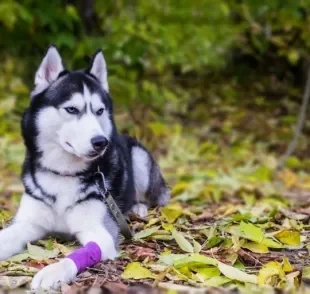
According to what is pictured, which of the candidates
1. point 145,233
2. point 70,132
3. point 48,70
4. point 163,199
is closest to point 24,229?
point 70,132

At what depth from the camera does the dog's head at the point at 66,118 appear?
3471mm

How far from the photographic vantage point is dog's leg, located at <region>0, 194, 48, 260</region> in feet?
11.3

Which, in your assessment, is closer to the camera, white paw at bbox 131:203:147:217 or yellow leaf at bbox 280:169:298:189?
white paw at bbox 131:203:147:217

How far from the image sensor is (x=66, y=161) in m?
3.66

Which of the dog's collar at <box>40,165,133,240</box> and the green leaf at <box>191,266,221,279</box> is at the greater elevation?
the dog's collar at <box>40,165,133,240</box>

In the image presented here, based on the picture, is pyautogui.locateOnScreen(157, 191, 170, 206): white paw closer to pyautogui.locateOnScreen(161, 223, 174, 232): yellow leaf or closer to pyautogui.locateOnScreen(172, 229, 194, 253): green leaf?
pyautogui.locateOnScreen(161, 223, 174, 232): yellow leaf

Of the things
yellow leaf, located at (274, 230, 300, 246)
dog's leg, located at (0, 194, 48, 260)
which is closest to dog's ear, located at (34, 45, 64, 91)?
dog's leg, located at (0, 194, 48, 260)

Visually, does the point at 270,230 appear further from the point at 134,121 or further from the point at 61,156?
the point at 134,121

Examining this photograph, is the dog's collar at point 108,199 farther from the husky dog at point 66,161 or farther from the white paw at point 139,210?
the white paw at point 139,210

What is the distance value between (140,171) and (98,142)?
1.28m

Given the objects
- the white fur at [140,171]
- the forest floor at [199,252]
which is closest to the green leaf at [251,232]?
the forest floor at [199,252]

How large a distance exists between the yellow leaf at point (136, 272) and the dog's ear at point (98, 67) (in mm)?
1356

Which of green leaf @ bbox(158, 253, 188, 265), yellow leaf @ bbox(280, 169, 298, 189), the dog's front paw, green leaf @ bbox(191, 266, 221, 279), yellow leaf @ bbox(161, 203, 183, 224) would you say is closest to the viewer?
the dog's front paw

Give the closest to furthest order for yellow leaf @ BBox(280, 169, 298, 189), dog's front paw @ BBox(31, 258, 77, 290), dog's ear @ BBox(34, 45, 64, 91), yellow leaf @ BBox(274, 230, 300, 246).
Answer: dog's front paw @ BBox(31, 258, 77, 290), yellow leaf @ BBox(274, 230, 300, 246), dog's ear @ BBox(34, 45, 64, 91), yellow leaf @ BBox(280, 169, 298, 189)
